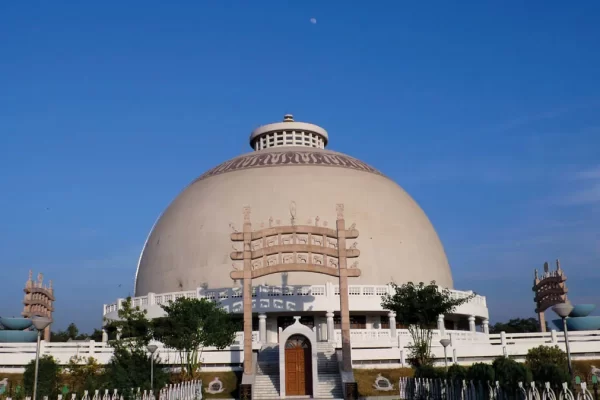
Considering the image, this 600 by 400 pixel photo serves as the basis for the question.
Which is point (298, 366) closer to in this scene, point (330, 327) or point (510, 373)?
point (330, 327)

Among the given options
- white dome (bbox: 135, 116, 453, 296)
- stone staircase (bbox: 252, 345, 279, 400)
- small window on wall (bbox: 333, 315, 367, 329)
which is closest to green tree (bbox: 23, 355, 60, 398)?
stone staircase (bbox: 252, 345, 279, 400)

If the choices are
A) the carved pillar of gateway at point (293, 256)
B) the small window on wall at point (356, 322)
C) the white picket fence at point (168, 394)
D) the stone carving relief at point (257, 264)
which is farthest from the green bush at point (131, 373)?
the small window on wall at point (356, 322)

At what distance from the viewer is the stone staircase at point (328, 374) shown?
2567 cm

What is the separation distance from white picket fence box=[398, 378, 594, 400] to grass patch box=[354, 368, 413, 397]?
88 cm

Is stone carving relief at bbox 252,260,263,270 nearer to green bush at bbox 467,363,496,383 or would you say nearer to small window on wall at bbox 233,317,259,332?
small window on wall at bbox 233,317,259,332

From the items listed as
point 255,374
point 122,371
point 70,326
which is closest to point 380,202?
point 255,374

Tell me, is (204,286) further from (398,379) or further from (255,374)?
(398,379)

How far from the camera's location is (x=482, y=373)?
57.1ft

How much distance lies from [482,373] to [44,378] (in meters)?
16.8

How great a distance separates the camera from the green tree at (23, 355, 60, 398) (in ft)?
79.6

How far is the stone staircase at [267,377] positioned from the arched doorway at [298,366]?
69 cm

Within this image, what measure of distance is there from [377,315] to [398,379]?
9833 millimetres

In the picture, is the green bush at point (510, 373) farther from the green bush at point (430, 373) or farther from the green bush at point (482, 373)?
the green bush at point (430, 373)

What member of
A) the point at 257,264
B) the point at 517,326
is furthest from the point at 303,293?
the point at 517,326
